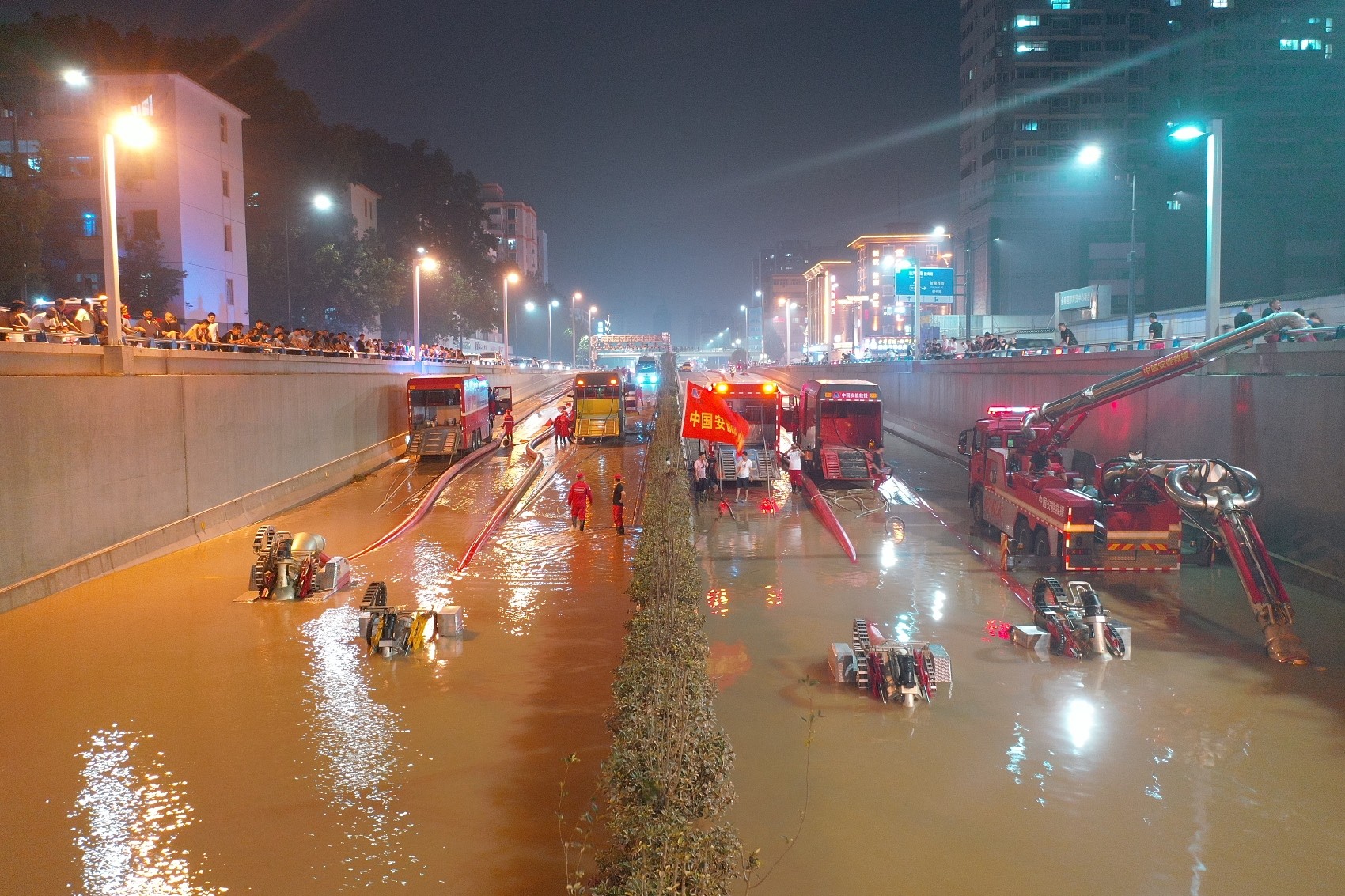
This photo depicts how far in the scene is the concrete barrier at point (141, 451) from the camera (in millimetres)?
16875

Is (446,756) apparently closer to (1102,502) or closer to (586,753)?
(586,753)

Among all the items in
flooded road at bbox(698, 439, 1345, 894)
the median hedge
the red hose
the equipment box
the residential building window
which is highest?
the residential building window

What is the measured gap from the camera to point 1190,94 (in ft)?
257

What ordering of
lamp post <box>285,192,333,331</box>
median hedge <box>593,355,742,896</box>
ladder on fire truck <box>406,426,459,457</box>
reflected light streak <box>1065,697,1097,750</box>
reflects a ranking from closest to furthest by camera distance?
1. median hedge <box>593,355,742,896</box>
2. reflected light streak <box>1065,697,1097,750</box>
3. ladder on fire truck <box>406,426,459,457</box>
4. lamp post <box>285,192,333,331</box>

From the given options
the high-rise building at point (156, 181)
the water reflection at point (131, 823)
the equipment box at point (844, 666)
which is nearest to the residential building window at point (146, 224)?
the high-rise building at point (156, 181)

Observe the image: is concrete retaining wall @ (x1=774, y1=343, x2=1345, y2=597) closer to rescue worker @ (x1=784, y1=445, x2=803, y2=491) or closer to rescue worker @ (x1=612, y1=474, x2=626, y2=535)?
rescue worker @ (x1=784, y1=445, x2=803, y2=491)

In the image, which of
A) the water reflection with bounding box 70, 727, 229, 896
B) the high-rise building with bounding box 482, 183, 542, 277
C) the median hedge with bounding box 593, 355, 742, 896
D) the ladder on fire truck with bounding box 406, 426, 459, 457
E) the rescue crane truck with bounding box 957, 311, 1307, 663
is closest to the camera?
the median hedge with bounding box 593, 355, 742, 896

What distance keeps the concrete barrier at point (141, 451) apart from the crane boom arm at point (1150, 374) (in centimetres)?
1978

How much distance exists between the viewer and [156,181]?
4147 centimetres

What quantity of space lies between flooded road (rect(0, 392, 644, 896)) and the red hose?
535cm

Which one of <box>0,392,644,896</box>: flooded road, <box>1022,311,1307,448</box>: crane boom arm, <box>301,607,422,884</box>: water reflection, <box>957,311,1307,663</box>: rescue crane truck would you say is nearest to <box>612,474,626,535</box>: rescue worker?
<box>0,392,644,896</box>: flooded road

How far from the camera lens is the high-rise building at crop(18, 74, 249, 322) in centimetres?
4106

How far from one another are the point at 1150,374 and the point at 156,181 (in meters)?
40.6

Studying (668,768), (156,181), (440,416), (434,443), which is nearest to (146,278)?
(156,181)
